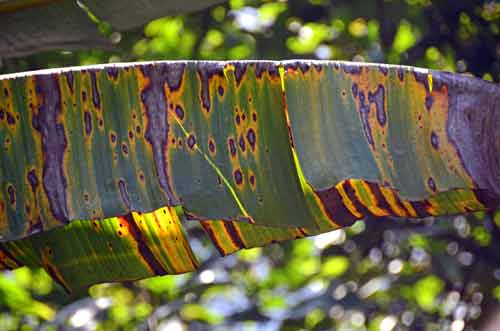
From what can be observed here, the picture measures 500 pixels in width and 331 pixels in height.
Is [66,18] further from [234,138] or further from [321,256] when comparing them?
[321,256]

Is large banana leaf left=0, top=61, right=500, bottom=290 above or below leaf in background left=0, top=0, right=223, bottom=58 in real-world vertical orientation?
below

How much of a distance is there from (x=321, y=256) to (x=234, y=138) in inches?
83.9

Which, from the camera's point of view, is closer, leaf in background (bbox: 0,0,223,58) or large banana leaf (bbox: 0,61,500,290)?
large banana leaf (bbox: 0,61,500,290)

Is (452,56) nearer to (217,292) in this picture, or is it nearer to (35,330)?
(217,292)

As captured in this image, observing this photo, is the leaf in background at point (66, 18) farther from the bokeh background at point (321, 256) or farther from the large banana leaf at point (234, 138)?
the bokeh background at point (321, 256)

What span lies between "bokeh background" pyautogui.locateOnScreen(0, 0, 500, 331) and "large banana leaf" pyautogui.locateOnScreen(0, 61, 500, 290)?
1775mm

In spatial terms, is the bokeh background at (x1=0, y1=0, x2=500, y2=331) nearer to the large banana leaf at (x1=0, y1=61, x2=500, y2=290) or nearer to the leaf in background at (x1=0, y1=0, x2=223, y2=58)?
the leaf in background at (x1=0, y1=0, x2=223, y2=58)

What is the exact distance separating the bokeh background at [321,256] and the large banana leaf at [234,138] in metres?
1.78

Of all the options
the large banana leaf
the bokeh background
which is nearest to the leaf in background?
the large banana leaf

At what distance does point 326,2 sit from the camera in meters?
4.66

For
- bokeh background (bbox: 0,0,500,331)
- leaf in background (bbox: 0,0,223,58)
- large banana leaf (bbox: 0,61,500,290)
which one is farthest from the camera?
bokeh background (bbox: 0,0,500,331)

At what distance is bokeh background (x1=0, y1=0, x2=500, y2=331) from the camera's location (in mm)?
4473

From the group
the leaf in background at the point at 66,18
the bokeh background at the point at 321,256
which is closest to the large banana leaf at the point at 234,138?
the leaf in background at the point at 66,18

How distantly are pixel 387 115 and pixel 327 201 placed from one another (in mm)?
264
